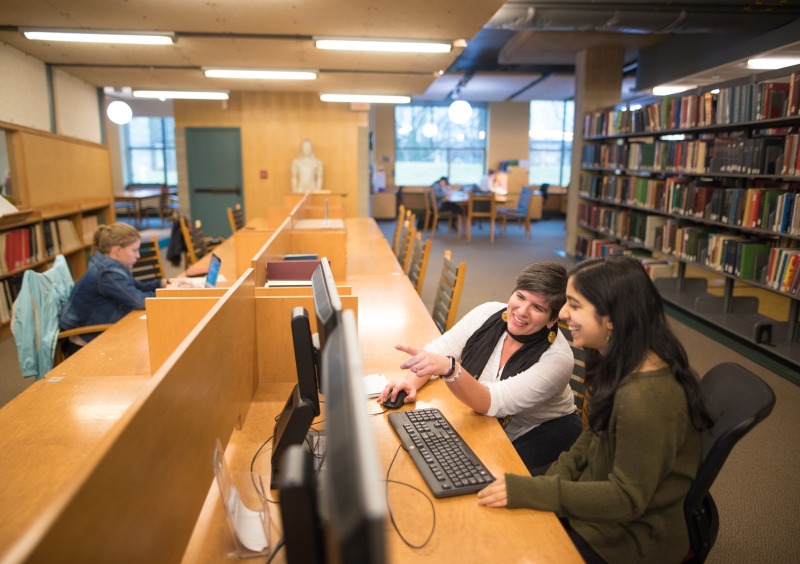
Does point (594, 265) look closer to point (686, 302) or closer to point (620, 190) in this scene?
point (686, 302)

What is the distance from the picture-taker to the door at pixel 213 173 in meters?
9.76

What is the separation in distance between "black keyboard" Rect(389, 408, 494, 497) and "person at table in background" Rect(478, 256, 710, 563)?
0.07m

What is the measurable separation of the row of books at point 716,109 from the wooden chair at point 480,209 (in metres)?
3.66

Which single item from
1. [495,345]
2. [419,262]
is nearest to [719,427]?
[495,345]

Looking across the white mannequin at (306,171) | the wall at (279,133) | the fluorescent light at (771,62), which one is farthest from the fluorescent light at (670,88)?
the white mannequin at (306,171)

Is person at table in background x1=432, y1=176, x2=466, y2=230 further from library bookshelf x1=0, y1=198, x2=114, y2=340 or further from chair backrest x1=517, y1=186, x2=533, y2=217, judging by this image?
library bookshelf x1=0, y1=198, x2=114, y2=340

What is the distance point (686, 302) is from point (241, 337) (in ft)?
16.0

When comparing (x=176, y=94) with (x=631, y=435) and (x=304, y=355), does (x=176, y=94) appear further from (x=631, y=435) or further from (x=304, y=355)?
(x=631, y=435)

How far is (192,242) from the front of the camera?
583 cm

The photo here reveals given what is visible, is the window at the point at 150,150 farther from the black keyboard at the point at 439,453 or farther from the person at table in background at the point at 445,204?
the black keyboard at the point at 439,453

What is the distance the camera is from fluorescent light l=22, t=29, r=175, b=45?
4.85m

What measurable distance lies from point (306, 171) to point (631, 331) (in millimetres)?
8526

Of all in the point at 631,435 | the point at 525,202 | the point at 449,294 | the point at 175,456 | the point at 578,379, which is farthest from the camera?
the point at 525,202

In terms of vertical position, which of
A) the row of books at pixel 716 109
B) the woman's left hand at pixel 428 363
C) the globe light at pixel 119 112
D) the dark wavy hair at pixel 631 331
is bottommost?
the woman's left hand at pixel 428 363
